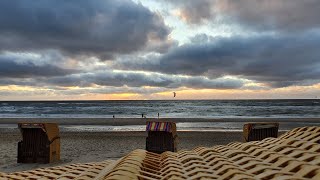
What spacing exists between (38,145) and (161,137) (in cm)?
400

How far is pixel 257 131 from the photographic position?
11.4 metres

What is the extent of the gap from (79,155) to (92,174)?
12028 mm

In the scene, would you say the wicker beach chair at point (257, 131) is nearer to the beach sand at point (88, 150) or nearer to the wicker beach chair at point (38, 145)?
the beach sand at point (88, 150)

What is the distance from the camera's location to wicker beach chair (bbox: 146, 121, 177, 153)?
11766 millimetres

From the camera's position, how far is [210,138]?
66.7ft

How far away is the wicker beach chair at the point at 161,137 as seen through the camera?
1177cm

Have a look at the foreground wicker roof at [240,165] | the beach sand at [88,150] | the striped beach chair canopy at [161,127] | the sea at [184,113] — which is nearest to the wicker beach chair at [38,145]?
the beach sand at [88,150]

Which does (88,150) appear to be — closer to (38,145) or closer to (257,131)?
(38,145)

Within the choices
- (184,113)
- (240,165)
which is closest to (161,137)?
(240,165)

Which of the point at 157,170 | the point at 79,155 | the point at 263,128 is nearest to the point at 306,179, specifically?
the point at 157,170

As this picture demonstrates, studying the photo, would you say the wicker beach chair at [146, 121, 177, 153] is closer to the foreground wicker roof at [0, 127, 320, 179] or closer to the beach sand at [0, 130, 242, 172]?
the beach sand at [0, 130, 242, 172]

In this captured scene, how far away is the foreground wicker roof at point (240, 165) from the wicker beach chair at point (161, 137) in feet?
29.9

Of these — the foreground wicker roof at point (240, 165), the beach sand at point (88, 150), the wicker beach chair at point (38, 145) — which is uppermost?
the foreground wicker roof at point (240, 165)

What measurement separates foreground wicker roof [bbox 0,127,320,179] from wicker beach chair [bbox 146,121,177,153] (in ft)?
29.9
